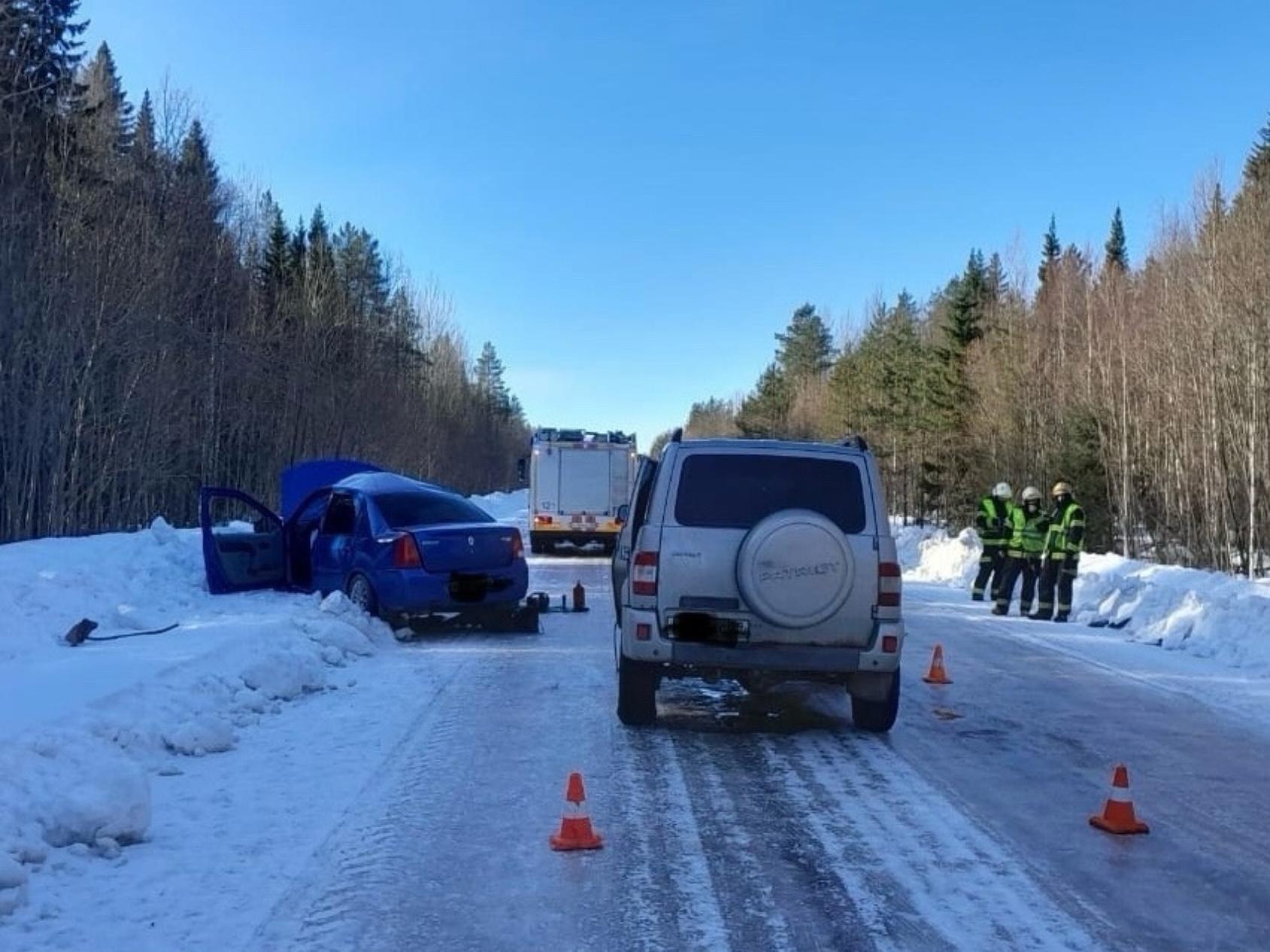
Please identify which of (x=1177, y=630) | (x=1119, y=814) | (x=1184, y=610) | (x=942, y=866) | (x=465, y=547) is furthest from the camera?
(x=1184, y=610)

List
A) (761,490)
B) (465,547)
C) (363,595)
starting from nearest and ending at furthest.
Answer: (761,490) → (465,547) → (363,595)

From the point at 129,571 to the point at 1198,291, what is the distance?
24.5m

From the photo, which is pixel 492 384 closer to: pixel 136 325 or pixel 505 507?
pixel 505 507

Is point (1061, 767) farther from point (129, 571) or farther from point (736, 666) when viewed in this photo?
point (129, 571)

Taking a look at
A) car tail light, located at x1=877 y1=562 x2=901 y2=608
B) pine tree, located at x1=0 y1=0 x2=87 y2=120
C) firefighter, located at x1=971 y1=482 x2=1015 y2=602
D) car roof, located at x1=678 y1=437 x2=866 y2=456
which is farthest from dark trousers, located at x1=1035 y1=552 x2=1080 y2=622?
pine tree, located at x1=0 y1=0 x2=87 y2=120

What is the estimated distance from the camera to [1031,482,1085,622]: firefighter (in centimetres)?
1723

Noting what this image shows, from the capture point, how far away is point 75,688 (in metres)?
8.70

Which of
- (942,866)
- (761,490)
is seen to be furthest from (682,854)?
(761,490)

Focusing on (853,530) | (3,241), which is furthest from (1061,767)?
(3,241)

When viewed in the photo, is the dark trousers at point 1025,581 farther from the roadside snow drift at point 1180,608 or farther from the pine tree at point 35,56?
the pine tree at point 35,56

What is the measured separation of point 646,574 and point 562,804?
2.02 m

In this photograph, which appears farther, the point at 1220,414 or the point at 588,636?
the point at 1220,414

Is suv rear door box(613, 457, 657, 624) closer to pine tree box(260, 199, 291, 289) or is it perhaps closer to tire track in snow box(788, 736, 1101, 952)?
tire track in snow box(788, 736, 1101, 952)

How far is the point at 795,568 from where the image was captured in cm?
788
